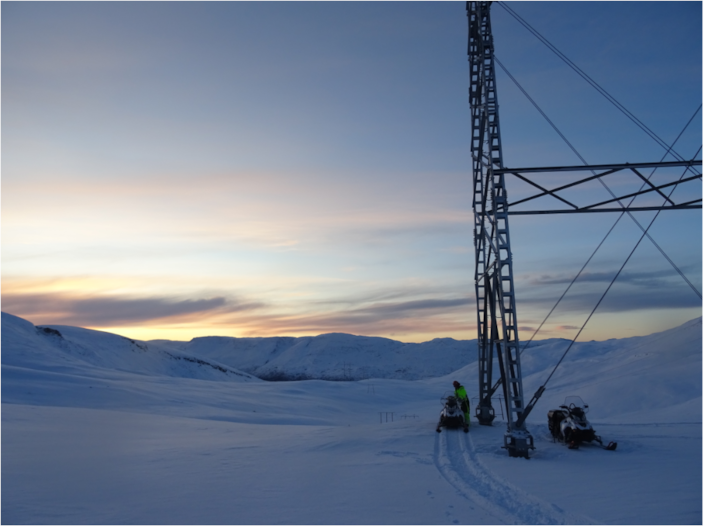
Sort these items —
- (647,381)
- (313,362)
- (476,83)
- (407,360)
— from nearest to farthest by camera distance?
1. (476,83)
2. (647,381)
3. (407,360)
4. (313,362)

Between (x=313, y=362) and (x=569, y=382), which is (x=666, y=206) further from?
(x=313, y=362)

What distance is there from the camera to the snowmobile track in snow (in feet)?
26.2

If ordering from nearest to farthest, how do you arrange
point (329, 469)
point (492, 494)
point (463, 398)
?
point (492, 494) → point (329, 469) → point (463, 398)

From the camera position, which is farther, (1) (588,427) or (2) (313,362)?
(2) (313,362)

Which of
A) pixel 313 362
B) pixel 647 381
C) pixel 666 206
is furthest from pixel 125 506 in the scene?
pixel 313 362

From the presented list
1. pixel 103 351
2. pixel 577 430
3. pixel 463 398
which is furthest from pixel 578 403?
pixel 103 351

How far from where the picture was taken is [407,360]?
139 metres

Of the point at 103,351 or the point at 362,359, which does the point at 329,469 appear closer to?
the point at 103,351

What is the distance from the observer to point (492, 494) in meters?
9.35

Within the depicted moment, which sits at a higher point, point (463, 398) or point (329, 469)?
point (463, 398)

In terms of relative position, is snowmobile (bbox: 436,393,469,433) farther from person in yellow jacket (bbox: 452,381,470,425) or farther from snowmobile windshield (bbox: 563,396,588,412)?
snowmobile windshield (bbox: 563,396,588,412)

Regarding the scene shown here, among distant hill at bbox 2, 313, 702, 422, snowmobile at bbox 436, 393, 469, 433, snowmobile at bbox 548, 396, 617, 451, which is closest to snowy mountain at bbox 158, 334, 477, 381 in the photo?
Answer: distant hill at bbox 2, 313, 702, 422

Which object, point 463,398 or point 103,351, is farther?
point 103,351

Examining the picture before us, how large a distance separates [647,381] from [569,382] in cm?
1061
